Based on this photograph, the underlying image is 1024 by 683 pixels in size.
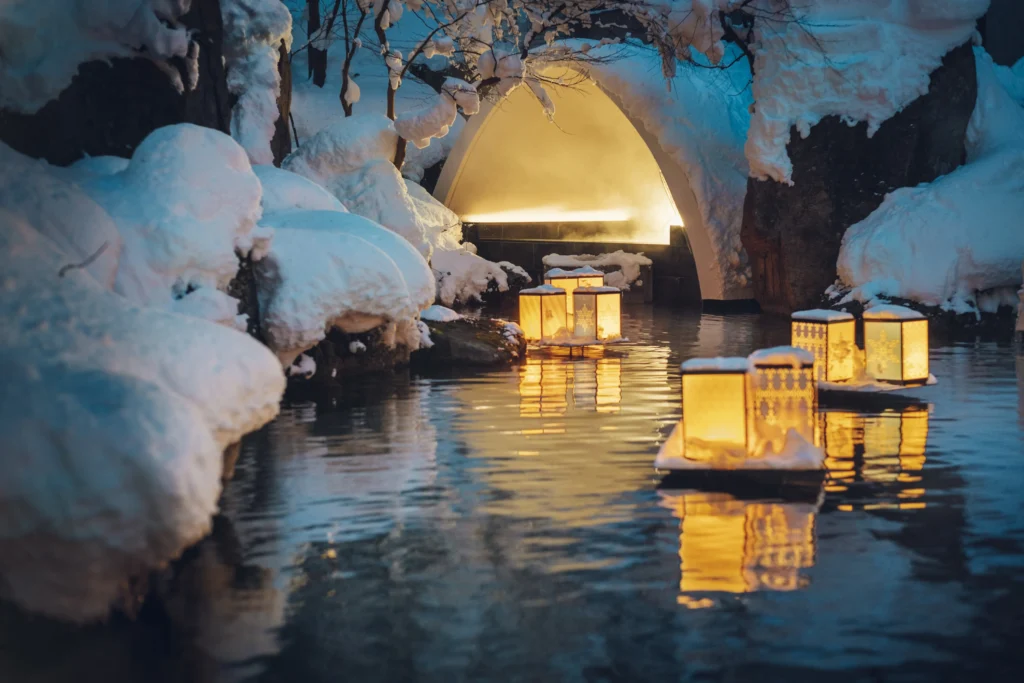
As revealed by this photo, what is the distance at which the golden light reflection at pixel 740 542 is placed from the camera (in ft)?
14.8

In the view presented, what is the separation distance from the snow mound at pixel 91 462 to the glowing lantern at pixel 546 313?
30.0 ft

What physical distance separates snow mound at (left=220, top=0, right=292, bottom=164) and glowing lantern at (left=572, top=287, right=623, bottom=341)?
13.9 feet

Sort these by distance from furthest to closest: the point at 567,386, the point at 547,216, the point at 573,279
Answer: the point at 547,216
the point at 573,279
the point at 567,386

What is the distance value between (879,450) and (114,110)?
679 cm

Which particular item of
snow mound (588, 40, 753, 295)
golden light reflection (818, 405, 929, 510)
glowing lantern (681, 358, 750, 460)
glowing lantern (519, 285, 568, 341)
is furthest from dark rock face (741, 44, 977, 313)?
glowing lantern (681, 358, 750, 460)

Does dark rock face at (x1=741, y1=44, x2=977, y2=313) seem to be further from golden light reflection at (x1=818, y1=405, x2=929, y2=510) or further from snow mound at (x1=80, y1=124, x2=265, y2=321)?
snow mound at (x1=80, y1=124, x2=265, y2=321)

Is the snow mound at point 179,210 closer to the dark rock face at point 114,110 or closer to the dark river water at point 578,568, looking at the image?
the dark rock face at point 114,110

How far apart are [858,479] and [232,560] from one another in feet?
11.1

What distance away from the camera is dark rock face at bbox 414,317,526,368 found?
12.2 metres

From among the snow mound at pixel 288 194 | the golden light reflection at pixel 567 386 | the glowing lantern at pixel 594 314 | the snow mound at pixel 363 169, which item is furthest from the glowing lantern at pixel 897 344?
the snow mound at pixel 363 169

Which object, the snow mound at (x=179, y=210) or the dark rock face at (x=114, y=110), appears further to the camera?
the dark rock face at (x=114, y=110)

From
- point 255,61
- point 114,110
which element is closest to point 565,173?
point 255,61

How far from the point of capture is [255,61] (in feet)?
48.5

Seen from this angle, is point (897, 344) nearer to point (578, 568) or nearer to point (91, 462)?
point (578, 568)
